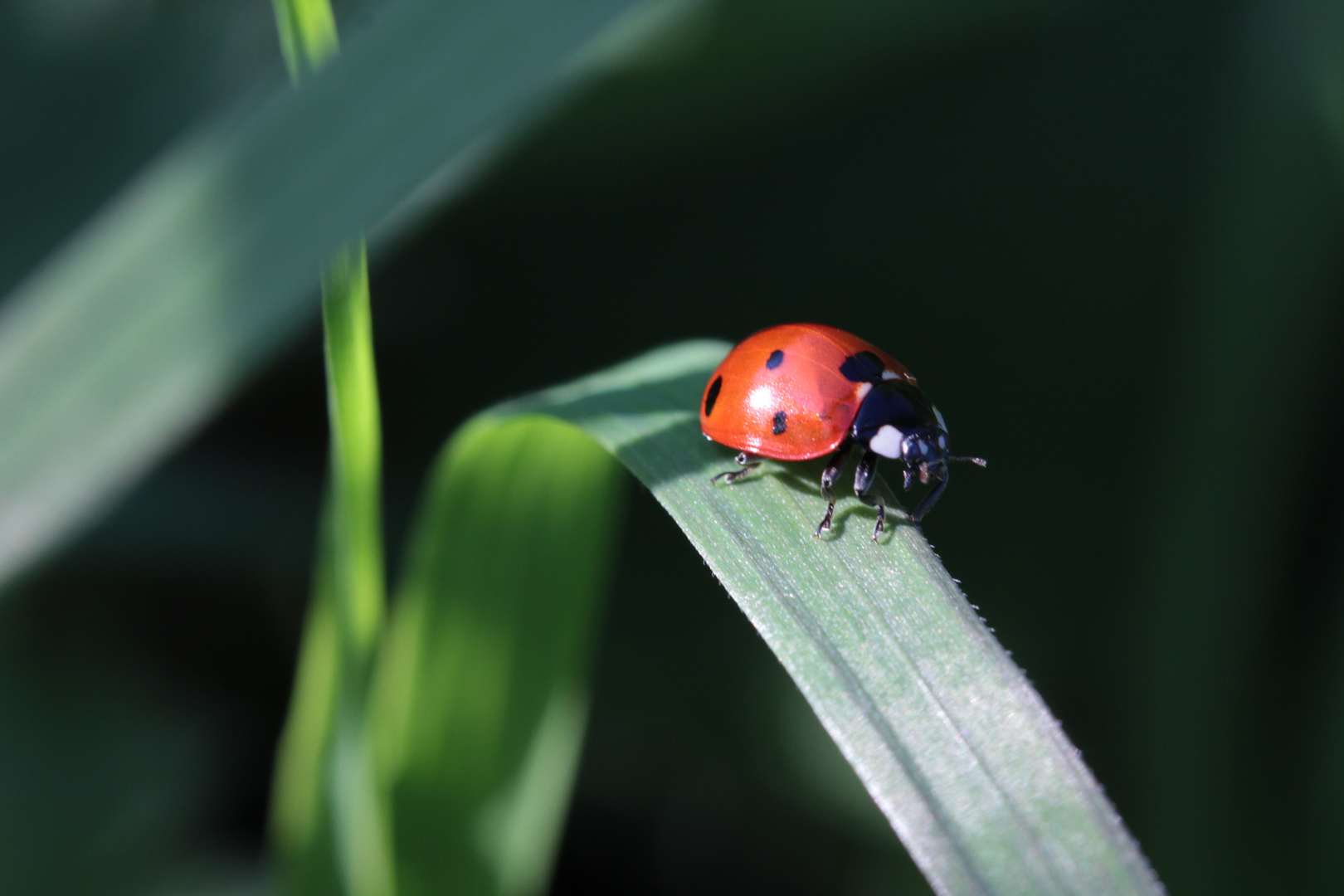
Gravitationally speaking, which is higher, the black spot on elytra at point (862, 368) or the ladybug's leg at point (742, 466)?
the black spot on elytra at point (862, 368)

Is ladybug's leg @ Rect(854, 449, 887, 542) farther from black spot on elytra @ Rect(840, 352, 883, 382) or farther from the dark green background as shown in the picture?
the dark green background

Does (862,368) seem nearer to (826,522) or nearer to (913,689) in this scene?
(826,522)

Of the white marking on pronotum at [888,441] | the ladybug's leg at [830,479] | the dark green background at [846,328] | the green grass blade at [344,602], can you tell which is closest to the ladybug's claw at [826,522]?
the ladybug's leg at [830,479]

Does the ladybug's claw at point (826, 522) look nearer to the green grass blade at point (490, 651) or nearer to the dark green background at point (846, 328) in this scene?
the green grass blade at point (490, 651)

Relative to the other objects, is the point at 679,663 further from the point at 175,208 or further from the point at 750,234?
the point at 175,208

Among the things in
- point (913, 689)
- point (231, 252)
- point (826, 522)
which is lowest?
point (913, 689)

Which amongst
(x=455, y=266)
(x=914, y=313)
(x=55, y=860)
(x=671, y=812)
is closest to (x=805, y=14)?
(x=914, y=313)

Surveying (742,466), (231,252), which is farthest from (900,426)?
(231,252)
